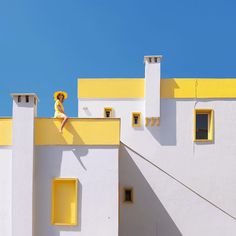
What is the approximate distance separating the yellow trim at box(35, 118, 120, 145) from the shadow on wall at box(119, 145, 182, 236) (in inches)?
107

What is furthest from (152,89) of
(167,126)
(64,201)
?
(64,201)

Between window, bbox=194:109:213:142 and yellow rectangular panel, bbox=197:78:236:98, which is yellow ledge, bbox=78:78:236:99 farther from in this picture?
Answer: window, bbox=194:109:213:142

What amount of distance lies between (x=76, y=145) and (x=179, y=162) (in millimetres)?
6088

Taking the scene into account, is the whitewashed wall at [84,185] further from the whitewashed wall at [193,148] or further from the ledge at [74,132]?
the whitewashed wall at [193,148]

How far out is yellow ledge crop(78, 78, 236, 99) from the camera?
37.6 feet

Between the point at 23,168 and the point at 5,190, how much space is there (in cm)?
94

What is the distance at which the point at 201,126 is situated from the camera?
11516 mm

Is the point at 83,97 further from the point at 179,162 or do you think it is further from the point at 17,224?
the point at 17,224

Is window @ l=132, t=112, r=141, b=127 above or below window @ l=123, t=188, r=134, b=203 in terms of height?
above

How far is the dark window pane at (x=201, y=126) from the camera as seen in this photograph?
451 inches

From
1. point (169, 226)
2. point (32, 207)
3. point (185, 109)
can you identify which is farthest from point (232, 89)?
point (32, 207)

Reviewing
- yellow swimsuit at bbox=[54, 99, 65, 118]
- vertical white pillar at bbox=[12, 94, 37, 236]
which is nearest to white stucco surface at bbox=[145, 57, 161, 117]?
yellow swimsuit at bbox=[54, 99, 65, 118]

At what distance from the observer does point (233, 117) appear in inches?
446

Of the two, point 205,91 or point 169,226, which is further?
point 205,91
